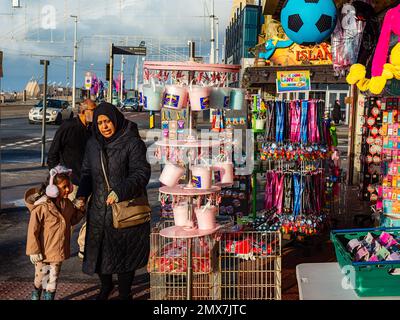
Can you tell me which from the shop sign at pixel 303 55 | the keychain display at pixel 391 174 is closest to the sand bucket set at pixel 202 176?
the keychain display at pixel 391 174

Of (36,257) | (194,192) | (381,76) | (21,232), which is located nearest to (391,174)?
(381,76)

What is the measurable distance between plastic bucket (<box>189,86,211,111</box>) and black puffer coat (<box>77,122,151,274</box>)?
0.64 m

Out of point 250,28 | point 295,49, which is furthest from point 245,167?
point 250,28

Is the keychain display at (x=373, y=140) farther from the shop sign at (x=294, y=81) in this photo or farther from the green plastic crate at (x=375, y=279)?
the green plastic crate at (x=375, y=279)

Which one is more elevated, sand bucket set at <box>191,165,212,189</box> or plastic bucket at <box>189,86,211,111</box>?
plastic bucket at <box>189,86,211,111</box>

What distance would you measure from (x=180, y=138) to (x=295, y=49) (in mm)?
15521

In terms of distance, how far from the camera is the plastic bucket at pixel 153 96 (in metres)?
4.84

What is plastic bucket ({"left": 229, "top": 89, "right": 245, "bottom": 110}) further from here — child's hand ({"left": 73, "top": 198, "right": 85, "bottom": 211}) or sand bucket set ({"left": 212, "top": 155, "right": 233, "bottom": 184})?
child's hand ({"left": 73, "top": 198, "right": 85, "bottom": 211})

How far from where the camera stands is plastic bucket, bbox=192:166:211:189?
477 cm

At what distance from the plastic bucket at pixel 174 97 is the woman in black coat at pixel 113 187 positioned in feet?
1.54

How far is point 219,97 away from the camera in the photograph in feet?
16.4

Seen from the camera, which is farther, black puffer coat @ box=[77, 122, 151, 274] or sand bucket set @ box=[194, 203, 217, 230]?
black puffer coat @ box=[77, 122, 151, 274]

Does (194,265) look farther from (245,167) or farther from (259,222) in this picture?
(245,167)

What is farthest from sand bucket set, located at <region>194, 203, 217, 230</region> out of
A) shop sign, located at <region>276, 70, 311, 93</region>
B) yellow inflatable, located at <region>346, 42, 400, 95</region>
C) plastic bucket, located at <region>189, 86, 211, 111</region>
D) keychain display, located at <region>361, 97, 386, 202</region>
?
keychain display, located at <region>361, 97, 386, 202</region>
